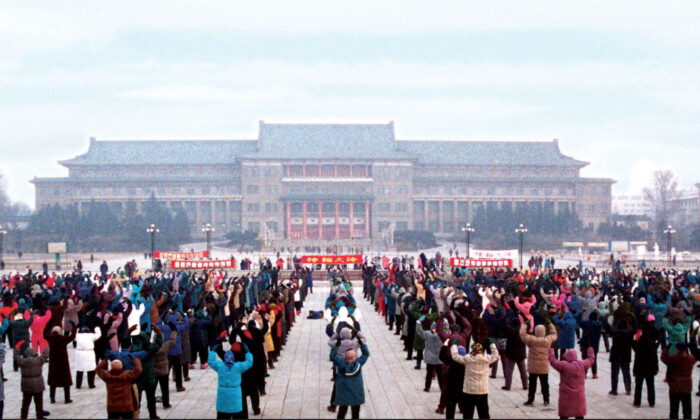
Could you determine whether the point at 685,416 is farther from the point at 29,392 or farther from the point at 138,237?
the point at 138,237

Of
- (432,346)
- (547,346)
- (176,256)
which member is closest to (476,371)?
(547,346)

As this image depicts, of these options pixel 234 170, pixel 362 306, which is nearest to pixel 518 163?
pixel 234 170

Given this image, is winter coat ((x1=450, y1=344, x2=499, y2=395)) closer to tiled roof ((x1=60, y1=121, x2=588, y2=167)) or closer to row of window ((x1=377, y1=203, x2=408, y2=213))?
row of window ((x1=377, y1=203, x2=408, y2=213))

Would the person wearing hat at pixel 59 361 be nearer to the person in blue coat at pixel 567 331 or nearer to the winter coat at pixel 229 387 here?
the winter coat at pixel 229 387

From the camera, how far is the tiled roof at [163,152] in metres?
105

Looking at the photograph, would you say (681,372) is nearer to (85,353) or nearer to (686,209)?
(85,353)

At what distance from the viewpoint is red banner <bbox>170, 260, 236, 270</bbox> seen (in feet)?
144

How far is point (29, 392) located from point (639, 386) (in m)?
9.84

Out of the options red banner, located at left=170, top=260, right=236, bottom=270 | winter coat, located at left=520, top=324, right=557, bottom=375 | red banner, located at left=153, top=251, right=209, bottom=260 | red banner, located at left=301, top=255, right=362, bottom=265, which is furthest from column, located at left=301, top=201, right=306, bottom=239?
winter coat, located at left=520, top=324, right=557, bottom=375

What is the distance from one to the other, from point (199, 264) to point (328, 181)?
5342cm

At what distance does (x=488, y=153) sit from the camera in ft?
349

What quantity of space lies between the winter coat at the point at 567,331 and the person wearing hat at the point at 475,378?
4.06m

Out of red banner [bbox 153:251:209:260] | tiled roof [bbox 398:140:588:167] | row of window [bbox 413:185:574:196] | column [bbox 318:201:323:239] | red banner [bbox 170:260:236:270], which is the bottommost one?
red banner [bbox 170:260:236:270]

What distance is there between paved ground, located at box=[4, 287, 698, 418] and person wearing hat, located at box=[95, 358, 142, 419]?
1.68 meters
